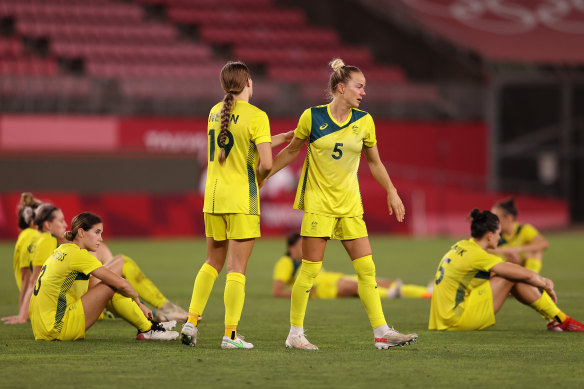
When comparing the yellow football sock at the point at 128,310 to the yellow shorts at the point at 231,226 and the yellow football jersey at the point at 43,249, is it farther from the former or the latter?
the yellow football jersey at the point at 43,249

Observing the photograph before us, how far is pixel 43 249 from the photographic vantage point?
331 inches

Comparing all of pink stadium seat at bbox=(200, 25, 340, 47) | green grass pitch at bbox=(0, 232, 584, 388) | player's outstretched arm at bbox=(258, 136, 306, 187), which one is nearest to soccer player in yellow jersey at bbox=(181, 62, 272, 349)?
player's outstretched arm at bbox=(258, 136, 306, 187)

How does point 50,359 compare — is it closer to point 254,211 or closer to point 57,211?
point 254,211

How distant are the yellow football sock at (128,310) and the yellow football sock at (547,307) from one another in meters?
3.12

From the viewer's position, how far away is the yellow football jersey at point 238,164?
22.7 feet

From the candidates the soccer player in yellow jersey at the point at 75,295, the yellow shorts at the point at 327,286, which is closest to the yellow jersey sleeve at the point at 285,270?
the yellow shorts at the point at 327,286

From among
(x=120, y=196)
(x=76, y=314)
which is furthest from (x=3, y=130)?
(x=76, y=314)

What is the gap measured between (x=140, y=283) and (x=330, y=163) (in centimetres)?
278

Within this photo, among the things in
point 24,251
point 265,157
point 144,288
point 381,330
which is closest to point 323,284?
point 144,288

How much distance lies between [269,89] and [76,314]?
17898 mm

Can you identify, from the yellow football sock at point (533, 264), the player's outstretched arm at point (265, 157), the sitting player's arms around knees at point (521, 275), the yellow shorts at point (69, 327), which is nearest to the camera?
the player's outstretched arm at point (265, 157)

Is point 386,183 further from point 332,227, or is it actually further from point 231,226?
point 231,226

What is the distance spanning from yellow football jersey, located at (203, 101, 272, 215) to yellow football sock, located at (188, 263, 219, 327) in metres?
0.45

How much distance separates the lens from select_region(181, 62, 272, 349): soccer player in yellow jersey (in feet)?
22.7
